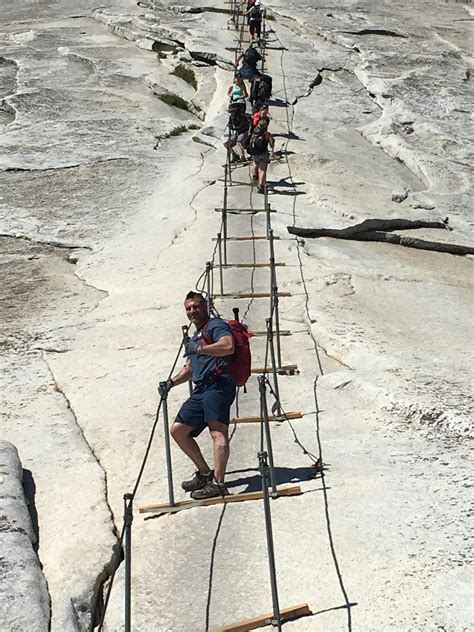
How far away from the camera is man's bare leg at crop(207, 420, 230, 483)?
25.8ft

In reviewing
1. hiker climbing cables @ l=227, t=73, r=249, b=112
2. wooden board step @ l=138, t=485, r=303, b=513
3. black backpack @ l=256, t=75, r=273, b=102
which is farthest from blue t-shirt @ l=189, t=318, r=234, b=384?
black backpack @ l=256, t=75, r=273, b=102

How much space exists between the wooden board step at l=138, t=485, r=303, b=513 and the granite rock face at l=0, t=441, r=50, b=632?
1037 millimetres

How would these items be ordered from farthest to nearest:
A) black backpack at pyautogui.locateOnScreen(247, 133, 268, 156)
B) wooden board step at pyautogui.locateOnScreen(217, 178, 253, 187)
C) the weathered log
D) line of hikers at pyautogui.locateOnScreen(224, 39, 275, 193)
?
wooden board step at pyautogui.locateOnScreen(217, 178, 253, 187) < line of hikers at pyautogui.locateOnScreen(224, 39, 275, 193) < black backpack at pyautogui.locateOnScreen(247, 133, 268, 156) < the weathered log

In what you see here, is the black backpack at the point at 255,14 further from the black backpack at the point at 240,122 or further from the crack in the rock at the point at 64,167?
the crack in the rock at the point at 64,167

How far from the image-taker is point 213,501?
310 inches

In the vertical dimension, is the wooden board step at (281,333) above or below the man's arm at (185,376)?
below

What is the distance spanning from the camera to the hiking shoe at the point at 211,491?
25.8 feet

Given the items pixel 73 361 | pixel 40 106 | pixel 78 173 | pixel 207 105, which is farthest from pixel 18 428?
pixel 207 105

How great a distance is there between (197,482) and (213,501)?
0.31 m

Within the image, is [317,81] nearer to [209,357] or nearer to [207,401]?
[209,357]

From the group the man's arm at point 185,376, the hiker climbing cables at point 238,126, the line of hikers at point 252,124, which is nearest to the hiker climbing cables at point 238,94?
the line of hikers at point 252,124

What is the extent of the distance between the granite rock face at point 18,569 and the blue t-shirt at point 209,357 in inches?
72.6

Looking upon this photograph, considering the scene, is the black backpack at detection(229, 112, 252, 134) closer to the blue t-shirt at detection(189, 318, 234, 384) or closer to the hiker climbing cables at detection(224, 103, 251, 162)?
the hiker climbing cables at detection(224, 103, 251, 162)

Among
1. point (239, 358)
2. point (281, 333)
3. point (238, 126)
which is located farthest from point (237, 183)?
point (239, 358)
